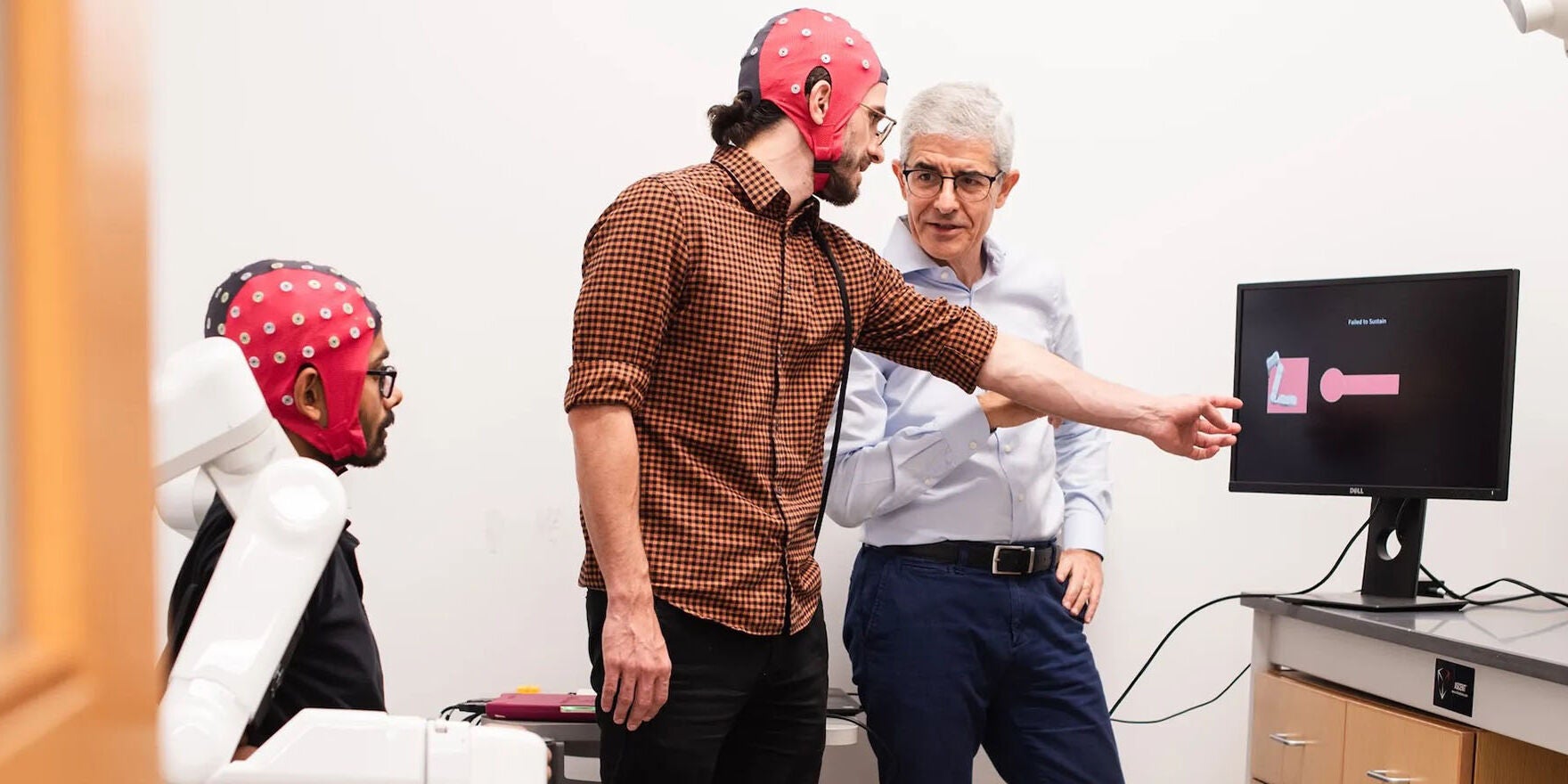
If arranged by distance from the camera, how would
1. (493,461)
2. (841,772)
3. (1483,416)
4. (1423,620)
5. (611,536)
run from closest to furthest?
(611,536), (1423,620), (1483,416), (493,461), (841,772)

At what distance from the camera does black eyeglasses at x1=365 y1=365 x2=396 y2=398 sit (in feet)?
5.11

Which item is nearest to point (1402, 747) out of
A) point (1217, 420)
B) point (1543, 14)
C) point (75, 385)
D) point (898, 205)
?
point (1217, 420)

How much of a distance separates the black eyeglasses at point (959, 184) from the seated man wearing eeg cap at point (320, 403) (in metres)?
1.01

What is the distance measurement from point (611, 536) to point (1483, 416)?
1.56 meters

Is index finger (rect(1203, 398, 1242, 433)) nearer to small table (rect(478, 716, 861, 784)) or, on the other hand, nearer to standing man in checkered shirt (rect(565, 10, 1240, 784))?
standing man in checkered shirt (rect(565, 10, 1240, 784))

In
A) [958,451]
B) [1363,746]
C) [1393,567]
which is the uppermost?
[958,451]

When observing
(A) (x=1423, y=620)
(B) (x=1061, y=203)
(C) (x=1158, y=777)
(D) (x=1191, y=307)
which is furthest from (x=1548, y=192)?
(C) (x=1158, y=777)

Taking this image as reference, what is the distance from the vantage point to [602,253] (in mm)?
1621

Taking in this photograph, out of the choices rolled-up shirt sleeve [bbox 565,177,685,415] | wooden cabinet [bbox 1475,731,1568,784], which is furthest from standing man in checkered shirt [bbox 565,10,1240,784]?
wooden cabinet [bbox 1475,731,1568,784]

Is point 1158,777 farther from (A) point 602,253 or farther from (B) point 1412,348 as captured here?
(A) point 602,253

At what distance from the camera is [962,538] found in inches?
86.0

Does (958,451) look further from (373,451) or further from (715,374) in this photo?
(373,451)

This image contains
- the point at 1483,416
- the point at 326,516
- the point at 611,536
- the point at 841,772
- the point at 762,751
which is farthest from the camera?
the point at 841,772

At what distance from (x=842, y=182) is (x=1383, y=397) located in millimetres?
1148
